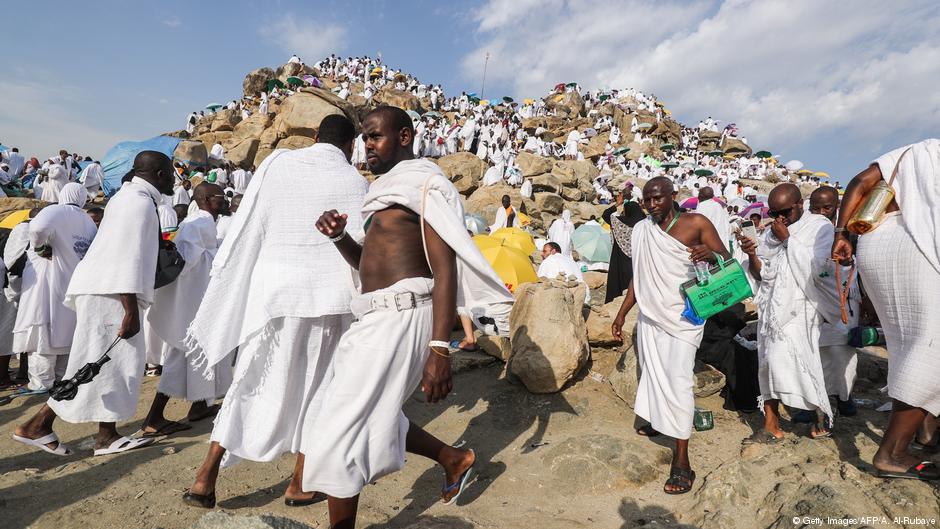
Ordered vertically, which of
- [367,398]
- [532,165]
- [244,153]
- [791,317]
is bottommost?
[367,398]

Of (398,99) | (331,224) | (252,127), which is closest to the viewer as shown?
(331,224)

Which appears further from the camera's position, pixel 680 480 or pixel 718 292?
pixel 718 292

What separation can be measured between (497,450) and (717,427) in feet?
5.92

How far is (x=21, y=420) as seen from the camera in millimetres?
4109

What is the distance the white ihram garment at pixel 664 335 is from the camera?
10.6 ft

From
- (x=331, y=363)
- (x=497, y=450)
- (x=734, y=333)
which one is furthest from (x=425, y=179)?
(x=734, y=333)

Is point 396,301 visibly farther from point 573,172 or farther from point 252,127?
point 252,127

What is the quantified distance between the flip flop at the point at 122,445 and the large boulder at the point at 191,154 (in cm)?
1915

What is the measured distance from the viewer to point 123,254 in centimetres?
323

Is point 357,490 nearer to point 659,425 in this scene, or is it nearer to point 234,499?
point 234,499

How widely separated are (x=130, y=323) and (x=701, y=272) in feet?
12.2

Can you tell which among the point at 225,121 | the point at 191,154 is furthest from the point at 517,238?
the point at 225,121

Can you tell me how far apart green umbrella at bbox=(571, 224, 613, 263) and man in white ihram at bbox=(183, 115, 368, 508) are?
8345mm

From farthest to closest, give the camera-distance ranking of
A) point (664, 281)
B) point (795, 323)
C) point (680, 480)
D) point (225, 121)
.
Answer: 1. point (225, 121)
2. point (795, 323)
3. point (664, 281)
4. point (680, 480)
